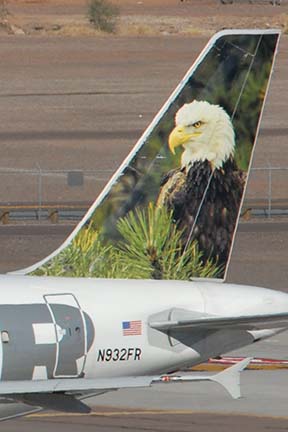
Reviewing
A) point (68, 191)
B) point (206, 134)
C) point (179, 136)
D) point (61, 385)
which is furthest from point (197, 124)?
point (68, 191)

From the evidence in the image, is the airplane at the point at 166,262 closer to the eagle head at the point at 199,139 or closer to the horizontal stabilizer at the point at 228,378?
the eagle head at the point at 199,139

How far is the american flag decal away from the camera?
2436 cm

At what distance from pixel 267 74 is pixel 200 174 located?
2.10 meters

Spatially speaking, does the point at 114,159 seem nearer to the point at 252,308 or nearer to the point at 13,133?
the point at 13,133

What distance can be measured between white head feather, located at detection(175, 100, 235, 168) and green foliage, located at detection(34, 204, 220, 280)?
1.11 meters

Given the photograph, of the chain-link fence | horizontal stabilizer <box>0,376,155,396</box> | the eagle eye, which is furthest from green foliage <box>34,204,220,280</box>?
the chain-link fence

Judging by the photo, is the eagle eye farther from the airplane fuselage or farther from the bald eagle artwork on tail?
the airplane fuselage

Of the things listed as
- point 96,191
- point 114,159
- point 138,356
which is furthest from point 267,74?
point 114,159

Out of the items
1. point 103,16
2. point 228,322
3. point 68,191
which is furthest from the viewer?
point 103,16

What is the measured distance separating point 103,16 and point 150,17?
16.7 metres

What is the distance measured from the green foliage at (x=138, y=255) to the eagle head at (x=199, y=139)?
108 centimetres

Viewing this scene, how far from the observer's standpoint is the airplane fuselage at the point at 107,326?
23125mm

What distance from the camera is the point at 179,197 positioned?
26328mm

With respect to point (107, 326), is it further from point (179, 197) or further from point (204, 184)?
point (204, 184)
